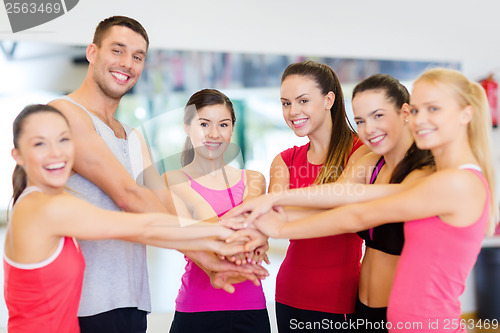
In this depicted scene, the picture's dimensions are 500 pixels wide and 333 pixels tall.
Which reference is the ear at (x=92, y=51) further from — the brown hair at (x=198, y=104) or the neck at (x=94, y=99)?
the brown hair at (x=198, y=104)

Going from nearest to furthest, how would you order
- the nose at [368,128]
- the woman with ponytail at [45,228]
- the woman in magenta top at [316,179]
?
the woman with ponytail at [45,228]
the nose at [368,128]
the woman in magenta top at [316,179]

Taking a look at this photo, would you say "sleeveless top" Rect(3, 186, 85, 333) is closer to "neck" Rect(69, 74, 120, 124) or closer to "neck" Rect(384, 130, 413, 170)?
"neck" Rect(69, 74, 120, 124)

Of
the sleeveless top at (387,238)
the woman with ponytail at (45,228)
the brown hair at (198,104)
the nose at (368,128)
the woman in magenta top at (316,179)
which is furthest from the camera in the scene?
the brown hair at (198,104)

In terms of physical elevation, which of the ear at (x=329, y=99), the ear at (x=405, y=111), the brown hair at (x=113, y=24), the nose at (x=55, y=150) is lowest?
the nose at (x=55, y=150)

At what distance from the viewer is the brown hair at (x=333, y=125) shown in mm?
1658

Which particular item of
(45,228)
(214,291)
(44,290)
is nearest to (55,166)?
(45,228)

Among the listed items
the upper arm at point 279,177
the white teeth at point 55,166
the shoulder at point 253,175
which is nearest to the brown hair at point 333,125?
the upper arm at point 279,177

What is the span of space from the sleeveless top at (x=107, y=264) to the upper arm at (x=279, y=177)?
50 centimetres

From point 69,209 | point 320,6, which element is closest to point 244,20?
point 320,6

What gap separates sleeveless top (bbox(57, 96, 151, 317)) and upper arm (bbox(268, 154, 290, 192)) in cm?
50

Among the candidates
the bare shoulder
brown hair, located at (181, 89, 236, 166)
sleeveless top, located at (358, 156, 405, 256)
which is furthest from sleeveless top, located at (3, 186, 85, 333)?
sleeveless top, located at (358, 156, 405, 256)

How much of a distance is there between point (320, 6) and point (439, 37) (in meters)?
0.99

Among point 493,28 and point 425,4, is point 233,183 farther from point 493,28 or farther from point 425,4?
point 493,28

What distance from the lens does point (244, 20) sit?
3.30 meters
